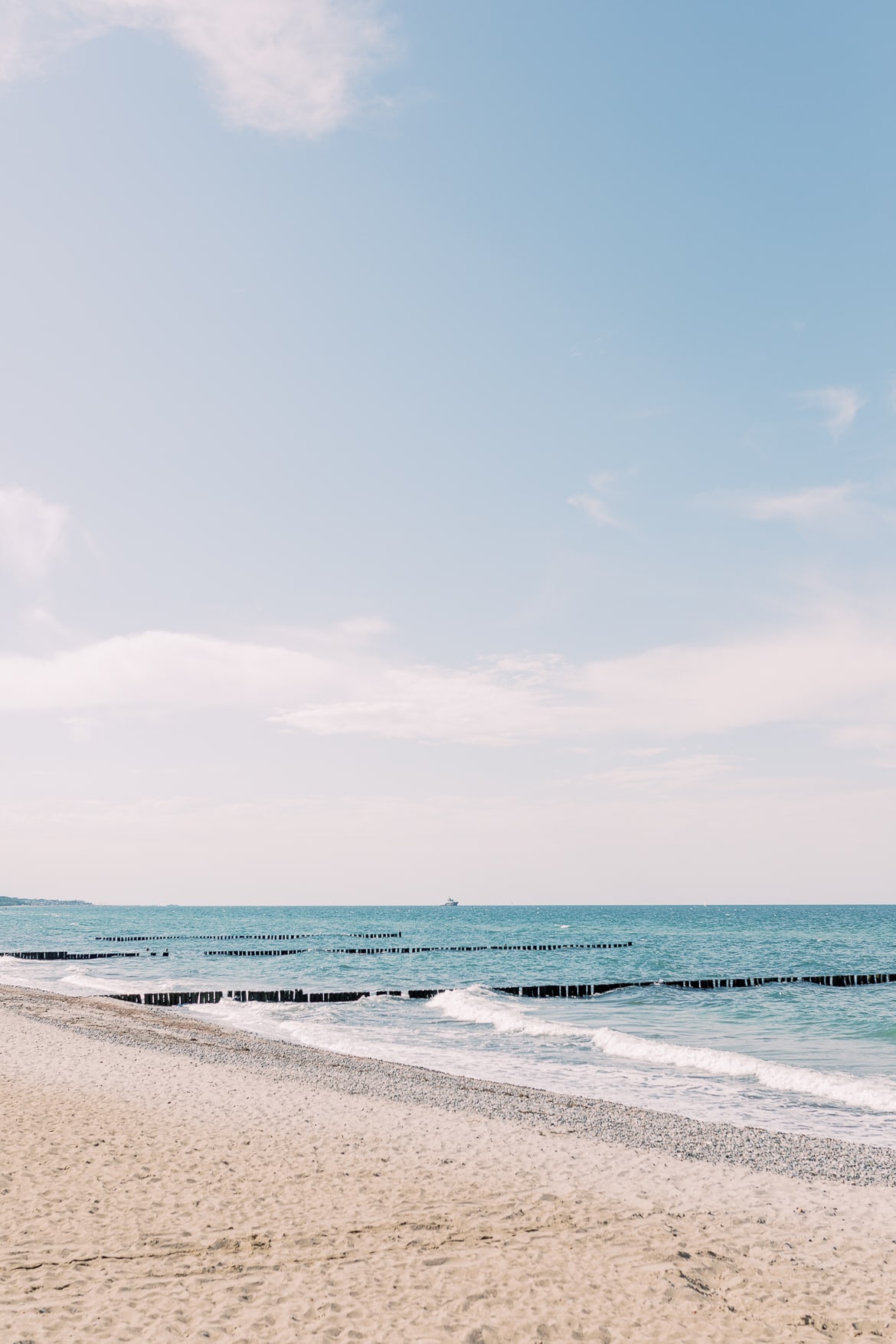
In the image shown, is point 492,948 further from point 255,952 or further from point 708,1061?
point 708,1061

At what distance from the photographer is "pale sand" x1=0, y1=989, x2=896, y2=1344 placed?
765cm

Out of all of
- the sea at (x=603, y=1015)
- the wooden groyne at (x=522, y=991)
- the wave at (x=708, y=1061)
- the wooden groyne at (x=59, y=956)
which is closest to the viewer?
the wave at (x=708, y=1061)

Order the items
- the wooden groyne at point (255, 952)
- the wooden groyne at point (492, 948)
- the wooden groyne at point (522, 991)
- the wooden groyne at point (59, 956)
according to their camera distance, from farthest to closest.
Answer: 1. the wooden groyne at point (492, 948)
2. the wooden groyne at point (255, 952)
3. the wooden groyne at point (59, 956)
4. the wooden groyne at point (522, 991)

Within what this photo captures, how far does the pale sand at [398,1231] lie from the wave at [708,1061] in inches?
247

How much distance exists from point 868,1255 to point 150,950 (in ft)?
250

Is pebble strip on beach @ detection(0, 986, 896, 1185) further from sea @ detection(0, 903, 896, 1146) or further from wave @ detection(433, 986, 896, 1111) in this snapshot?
wave @ detection(433, 986, 896, 1111)

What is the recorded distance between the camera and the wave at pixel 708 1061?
19.1 metres

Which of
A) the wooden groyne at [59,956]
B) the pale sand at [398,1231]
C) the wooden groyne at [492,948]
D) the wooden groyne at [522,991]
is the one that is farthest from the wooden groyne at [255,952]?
the pale sand at [398,1231]

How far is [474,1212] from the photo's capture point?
33.4 feet

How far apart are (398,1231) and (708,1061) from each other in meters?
15.9

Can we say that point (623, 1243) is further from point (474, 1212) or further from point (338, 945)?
point (338, 945)

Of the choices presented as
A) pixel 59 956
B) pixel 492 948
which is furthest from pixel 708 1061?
pixel 492 948

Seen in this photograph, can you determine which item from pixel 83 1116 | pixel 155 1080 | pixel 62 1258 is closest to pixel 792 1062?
pixel 155 1080

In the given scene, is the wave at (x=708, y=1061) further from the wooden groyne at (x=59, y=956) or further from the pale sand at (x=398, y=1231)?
the wooden groyne at (x=59, y=956)
